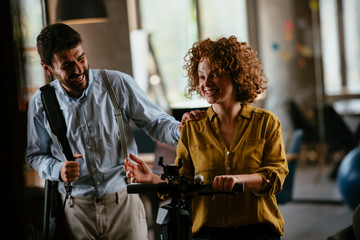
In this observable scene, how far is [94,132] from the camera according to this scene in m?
1.50

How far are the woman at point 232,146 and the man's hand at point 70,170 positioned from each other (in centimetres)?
34

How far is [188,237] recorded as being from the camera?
1.30 m

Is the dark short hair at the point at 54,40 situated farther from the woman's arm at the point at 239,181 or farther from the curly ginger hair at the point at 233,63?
the woman's arm at the point at 239,181

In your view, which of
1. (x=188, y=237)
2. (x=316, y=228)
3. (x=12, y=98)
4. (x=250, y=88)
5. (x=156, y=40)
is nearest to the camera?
(x=12, y=98)

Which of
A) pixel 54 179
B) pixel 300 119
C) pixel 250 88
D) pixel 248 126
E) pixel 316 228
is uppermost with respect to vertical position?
pixel 250 88

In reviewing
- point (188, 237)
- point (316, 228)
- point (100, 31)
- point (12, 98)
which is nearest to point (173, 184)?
point (188, 237)

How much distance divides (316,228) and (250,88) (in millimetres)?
3137

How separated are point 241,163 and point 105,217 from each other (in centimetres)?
50

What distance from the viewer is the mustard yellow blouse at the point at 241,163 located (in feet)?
4.45

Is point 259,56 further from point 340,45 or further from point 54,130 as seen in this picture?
point 54,130

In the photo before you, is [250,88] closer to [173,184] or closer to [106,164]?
[173,184]

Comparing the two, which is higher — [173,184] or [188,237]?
[173,184]

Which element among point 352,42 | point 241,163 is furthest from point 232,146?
point 352,42

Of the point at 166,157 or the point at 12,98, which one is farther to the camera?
the point at 166,157
